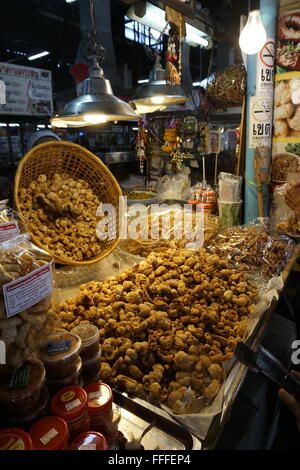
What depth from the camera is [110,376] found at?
1.27m

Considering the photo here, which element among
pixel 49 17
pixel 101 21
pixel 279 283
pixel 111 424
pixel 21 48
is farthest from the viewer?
pixel 21 48

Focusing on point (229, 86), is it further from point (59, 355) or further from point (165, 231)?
point (59, 355)

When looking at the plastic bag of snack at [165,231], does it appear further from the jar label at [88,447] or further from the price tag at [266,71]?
the price tag at [266,71]

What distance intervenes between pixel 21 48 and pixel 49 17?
3.33 metres

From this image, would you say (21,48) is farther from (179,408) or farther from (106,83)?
(179,408)

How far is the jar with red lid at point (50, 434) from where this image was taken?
782 mm

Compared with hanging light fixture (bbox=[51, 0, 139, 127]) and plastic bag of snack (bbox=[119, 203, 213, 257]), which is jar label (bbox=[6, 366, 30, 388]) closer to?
hanging light fixture (bbox=[51, 0, 139, 127])

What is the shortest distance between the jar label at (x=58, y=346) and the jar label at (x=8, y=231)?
0.41 m

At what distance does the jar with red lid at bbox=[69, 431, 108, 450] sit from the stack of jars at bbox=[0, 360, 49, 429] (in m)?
0.13

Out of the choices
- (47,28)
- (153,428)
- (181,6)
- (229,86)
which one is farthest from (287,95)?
(47,28)

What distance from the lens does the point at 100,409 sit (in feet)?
3.15

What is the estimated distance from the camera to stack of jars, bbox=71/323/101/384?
1.12 m

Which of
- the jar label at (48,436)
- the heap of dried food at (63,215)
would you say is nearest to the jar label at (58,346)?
the jar label at (48,436)
